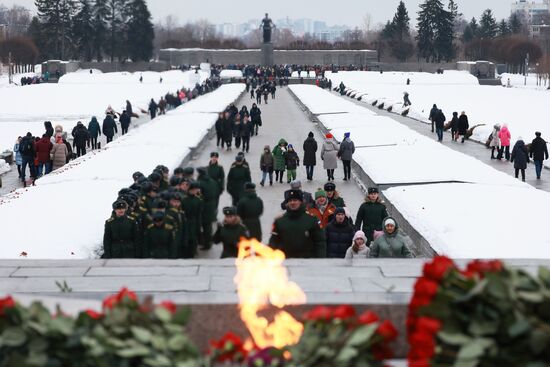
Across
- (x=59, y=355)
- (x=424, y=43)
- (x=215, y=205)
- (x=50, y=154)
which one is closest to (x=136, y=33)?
(x=424, y=43)

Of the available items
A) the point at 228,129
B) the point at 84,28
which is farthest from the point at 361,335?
the point at 84,28

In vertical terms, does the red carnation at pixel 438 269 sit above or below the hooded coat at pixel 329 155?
above

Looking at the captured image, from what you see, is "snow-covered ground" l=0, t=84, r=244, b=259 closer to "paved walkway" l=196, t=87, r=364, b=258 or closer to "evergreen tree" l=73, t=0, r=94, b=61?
"paved walkway" l=196, t=87, r=364, b=258

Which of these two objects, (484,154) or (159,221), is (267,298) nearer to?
(159,221)

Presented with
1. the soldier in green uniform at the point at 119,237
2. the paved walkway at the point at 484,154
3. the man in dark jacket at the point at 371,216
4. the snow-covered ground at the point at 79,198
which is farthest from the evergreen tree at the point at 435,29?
the soldier in green uniform at the point at 119,237

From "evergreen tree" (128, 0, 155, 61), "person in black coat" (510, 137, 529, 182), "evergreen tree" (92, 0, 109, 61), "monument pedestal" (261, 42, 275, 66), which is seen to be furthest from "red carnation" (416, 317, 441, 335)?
"evergreen tree" (92, 0, 109, 61)

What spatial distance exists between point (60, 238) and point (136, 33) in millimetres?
91322

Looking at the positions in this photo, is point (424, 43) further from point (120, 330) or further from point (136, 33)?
point (120, 330)

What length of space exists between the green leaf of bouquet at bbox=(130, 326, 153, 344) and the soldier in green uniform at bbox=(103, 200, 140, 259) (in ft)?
20.0

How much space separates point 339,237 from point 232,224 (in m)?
1.23

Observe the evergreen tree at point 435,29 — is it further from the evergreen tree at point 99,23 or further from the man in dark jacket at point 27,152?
the man in dark jacket at point 27,152

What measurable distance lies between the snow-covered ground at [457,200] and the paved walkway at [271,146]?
0.65 meters

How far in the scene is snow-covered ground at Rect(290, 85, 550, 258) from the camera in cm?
1052

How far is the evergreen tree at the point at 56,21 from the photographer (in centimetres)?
10106
